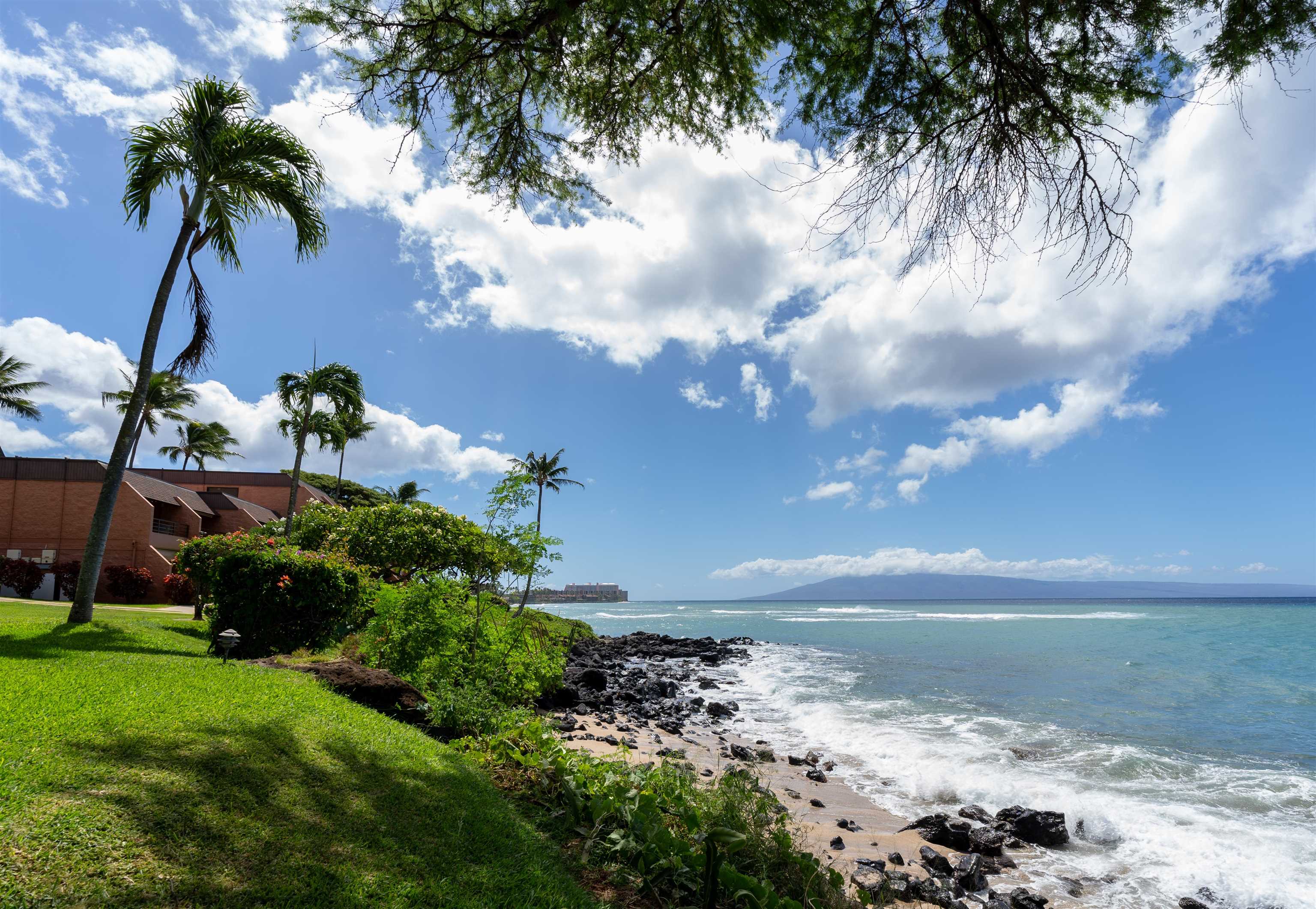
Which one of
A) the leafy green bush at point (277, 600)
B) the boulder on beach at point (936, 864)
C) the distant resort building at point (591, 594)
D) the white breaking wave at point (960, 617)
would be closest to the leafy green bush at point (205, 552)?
the leafy green bush at point (277, 600)

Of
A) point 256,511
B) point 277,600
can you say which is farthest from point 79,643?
point 256,511

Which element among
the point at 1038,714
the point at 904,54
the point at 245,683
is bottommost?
the point at 1038,714

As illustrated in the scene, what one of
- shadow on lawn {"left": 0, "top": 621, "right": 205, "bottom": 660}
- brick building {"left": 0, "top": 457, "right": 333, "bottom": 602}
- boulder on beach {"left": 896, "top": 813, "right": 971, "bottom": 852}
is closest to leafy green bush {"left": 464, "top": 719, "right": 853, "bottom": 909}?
boulder on beach {"left": 896, "top": 813, "right": 971, "bottom": 852}

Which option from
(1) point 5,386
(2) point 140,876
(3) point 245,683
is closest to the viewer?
(2) point 140,876

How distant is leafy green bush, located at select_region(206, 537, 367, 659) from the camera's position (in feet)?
34.8

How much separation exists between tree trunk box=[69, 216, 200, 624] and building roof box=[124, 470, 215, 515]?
20.9 metres

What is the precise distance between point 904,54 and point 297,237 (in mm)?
11988

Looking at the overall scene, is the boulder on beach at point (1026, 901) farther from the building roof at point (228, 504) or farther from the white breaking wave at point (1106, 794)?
the building roof at point (228, 504)

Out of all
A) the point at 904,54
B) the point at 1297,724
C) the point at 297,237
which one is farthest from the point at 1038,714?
the point at 297,237

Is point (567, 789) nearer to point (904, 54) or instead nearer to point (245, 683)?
point (245, 683)

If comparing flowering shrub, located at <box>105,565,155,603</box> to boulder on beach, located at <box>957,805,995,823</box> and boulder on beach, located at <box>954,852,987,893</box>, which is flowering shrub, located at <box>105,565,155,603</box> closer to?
boulder on beach, located at <box>957,805,995,823</box>

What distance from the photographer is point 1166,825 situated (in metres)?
8.00

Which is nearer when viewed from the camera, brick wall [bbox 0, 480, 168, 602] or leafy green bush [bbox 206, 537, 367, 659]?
leafy green bush [bbox 206, 537, 367, 659]

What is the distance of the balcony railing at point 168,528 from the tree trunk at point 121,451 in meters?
21.7
